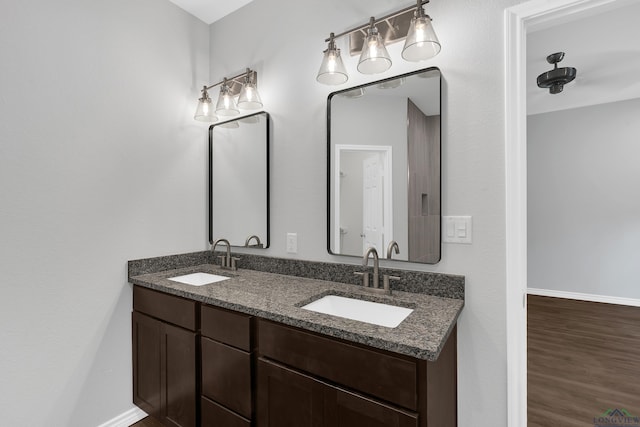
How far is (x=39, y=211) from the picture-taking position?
5.02 feet

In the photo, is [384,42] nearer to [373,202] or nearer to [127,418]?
[373,202]

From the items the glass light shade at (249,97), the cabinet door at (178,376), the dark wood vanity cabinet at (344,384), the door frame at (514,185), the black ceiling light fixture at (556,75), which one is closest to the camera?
the dark wood vanity cabinet at (344,384)

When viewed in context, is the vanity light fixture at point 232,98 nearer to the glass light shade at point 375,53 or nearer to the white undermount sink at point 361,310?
the glass light shade at point 375,53

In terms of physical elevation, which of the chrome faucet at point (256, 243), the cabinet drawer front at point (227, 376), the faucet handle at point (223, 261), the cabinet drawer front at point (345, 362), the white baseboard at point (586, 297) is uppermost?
the chrome faucet at point (256, 243)

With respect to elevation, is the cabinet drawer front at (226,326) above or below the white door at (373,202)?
below

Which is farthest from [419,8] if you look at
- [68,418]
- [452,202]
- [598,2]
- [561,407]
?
[68,418]

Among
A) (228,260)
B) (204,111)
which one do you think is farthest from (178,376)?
(204,111)

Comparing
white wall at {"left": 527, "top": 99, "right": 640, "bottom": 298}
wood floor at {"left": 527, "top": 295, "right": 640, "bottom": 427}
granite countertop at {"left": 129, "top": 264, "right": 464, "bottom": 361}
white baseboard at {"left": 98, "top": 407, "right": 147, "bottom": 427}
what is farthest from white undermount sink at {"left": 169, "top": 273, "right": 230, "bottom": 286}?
white wall at {"left": 527, "top": 99, "right": 640, "bottom": 298}

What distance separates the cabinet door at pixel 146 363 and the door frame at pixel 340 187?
111 centimetres

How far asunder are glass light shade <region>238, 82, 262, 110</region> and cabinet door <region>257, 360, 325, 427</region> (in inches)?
60.0

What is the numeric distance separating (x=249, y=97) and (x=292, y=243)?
3.23 feet

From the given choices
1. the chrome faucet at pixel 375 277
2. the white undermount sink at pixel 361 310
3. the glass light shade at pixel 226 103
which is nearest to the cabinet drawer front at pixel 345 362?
the white undermount sink at pixel 361 310

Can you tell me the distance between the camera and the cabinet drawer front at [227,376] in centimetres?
131

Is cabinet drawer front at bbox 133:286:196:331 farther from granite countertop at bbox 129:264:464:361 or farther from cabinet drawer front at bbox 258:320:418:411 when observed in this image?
cabinet drawer front at bbox 258:320:418:411
